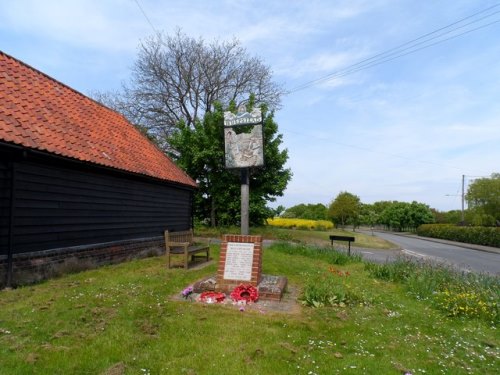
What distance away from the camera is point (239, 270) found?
289 inches

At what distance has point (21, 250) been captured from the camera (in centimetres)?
771

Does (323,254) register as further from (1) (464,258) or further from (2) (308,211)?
(2) (308,211)

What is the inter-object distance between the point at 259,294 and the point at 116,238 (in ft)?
19.5

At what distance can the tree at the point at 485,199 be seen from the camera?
151ft

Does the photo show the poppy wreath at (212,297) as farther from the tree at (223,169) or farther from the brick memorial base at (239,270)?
the tree at (223,169)

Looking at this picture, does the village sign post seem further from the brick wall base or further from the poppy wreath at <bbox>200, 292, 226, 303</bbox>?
the brick wall base

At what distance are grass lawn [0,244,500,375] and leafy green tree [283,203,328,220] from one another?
223 ft

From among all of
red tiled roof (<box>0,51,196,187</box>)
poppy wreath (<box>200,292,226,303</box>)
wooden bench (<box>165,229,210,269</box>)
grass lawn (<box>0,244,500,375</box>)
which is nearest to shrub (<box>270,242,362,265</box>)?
wooden bench (<box>165,229,210,269</box>)

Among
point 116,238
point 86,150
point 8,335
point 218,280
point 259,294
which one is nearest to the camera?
point 8,335

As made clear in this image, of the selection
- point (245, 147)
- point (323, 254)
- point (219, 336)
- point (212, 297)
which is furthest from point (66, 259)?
point (323, 254)

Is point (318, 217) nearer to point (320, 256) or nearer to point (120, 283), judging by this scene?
point (320, 256)

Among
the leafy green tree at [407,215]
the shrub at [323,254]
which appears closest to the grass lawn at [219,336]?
the shrub at [323,254]

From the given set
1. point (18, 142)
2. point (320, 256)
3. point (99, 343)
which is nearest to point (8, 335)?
point (99, 343)

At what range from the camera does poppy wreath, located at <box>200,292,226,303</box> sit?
6.61 meters
